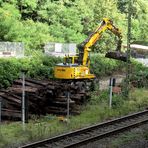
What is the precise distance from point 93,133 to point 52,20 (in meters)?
37.9

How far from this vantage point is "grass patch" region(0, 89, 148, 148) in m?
15.1

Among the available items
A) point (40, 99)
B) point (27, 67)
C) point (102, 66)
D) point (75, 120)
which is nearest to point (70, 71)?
point (27, 67)

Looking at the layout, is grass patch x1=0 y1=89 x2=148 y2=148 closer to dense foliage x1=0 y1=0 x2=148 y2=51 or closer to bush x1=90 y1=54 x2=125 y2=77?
bush x1=90 y1=54 x2=125 y2=77

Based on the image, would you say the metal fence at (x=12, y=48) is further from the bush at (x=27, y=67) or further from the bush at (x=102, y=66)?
the bush at (x=27, y=67)

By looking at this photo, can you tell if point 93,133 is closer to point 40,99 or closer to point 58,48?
point 40,99

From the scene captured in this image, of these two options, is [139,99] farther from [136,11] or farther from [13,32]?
[136,11]

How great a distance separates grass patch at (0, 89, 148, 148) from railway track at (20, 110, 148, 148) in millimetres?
662

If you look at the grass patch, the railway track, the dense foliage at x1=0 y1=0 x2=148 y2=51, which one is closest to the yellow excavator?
the grass patch

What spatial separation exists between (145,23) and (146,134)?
60924 mm

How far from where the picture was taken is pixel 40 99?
62.0 ft

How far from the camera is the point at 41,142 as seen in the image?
1404 centimetres

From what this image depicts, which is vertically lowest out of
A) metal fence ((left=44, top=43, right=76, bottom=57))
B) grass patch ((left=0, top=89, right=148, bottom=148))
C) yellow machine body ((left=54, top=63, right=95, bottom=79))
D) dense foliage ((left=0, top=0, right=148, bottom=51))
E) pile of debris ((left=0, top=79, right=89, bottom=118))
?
grass patch ((left=0, top=89, right=148, bottom=148))

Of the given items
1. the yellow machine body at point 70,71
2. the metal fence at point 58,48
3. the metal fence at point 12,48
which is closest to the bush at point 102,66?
the metal fence at point 58,48

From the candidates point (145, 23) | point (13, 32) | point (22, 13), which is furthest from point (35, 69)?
point (145, 23)
